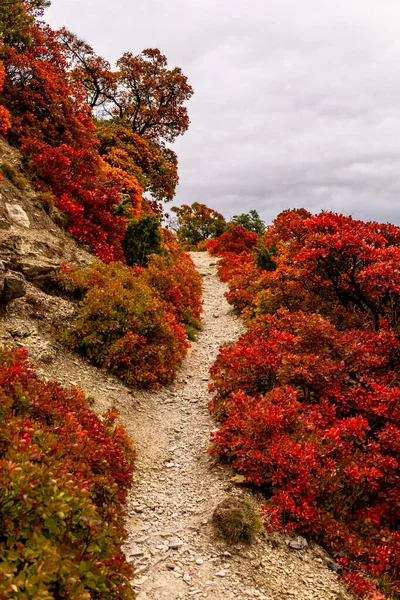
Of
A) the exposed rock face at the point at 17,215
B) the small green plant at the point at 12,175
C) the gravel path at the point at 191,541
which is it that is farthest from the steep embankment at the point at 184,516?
the small green plant at the point at 12,175

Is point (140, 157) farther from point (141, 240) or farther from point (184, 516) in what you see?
point (184, 516)

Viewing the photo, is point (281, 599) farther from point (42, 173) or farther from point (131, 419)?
point (42, 173)

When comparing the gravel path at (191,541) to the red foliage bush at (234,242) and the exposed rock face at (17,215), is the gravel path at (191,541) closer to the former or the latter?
the exposed rock face at (17,215)

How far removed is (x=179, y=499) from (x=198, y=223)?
35110 millimetres

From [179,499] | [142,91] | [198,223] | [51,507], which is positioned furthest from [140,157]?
[51,507]

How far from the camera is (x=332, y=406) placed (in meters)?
8.20

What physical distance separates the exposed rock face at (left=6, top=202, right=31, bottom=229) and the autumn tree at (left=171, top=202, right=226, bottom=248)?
27666 mm

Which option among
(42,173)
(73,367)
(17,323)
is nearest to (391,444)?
(73,367)

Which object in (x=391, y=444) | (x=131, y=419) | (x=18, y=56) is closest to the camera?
(x=391, y=444)

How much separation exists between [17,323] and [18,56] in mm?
12337

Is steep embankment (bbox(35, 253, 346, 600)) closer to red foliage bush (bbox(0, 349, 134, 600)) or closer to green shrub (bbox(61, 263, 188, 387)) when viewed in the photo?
green shrub (bbox(61, 263, 188, 387))

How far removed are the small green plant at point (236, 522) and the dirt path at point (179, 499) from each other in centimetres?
13

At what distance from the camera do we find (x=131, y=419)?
927cm

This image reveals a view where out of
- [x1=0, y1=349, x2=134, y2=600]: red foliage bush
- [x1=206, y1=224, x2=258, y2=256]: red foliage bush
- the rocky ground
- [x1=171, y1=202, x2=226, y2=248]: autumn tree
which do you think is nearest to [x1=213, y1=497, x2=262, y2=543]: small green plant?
the rocky ground
